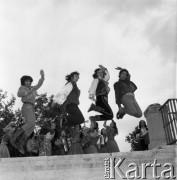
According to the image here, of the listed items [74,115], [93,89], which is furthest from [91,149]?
[93,89]

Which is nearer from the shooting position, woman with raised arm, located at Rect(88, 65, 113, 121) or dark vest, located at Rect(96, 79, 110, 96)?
woman with raised arm, located at Rect(88, 65, 113, 121)

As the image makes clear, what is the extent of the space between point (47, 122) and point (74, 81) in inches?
566

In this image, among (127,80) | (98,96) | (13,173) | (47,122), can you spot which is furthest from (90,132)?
(47,122)

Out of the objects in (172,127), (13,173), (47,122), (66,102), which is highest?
(47,122)

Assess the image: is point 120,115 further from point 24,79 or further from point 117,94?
point 24,79

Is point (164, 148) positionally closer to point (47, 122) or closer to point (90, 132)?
point (90, 132)

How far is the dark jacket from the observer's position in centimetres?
799

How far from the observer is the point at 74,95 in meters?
7.64

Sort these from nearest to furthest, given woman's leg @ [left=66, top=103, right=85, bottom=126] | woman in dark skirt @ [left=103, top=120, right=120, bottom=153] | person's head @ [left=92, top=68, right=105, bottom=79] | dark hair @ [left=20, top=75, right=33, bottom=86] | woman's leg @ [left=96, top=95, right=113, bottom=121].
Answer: woman's leg @ [left=66, top=103, right=85, bottom=126] < woman in dark skirt @ [left=103, top=120, right=120, bottom=153] < woman's leg @ [left=96, top=95, right=113, bottom=121] < dark hair @ [left=20, top=75, right=33, bottom=86] < person's head @ [left=92, top=68, right=105, bottom=79]

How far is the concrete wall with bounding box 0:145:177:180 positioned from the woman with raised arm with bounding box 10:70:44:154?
1.28 meters

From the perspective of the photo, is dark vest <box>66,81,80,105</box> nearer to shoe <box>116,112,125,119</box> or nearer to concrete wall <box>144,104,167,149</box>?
shoe <box>116,112,125,119</box>

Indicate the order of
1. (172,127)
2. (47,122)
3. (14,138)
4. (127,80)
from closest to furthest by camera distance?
(172,127), (14,138), (127,80), (47,122)

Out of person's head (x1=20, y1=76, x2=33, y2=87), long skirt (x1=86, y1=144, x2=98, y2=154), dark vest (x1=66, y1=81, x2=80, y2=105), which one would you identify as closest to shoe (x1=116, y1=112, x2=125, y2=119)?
long skirt (x1=86, y1=144, x2=98, y2=154)

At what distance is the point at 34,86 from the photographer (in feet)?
25.1
